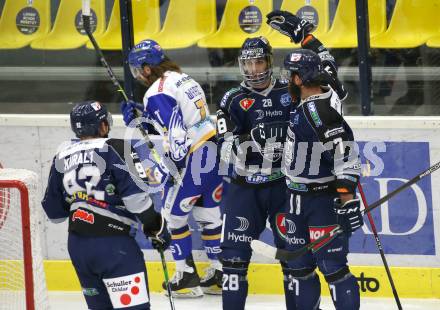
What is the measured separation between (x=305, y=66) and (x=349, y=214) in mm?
745

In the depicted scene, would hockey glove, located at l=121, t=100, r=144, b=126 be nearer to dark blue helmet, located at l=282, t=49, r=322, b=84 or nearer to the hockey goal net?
the hockey goal net

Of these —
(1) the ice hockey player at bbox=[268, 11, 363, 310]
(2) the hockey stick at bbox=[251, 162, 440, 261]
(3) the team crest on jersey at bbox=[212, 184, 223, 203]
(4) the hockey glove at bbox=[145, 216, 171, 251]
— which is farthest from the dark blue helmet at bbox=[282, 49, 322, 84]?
(3) the team crest on jersey at bbox=[212, 184, 223, 203]

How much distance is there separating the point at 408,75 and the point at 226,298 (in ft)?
6.06

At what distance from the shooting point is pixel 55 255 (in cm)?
690

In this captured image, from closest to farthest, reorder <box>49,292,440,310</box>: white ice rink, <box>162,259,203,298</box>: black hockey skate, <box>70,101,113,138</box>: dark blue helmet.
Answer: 1. <box>70,101,113,138</box>: dark blue helmet
2. <box>49,292,440,310</box>: white ice rink
3. <box>162,259,203,298</box>: black hockey skate

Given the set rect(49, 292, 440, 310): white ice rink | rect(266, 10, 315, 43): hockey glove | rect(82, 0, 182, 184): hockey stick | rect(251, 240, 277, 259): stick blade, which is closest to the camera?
rect(251, 240, 277, 259): stick blade

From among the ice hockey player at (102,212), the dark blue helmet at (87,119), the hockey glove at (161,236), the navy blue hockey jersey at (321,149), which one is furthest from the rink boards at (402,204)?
the dark blue helmet at (87,119)

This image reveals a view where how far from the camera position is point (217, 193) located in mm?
6512

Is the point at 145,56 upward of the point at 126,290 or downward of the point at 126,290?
upward

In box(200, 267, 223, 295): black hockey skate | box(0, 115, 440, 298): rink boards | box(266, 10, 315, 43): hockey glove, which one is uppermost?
box(266, 10, 315, 43): hockey glove

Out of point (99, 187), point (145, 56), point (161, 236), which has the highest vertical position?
point (145, 56)

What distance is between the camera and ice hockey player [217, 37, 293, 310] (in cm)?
573

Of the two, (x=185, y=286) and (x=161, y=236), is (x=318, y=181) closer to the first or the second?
(x=161, y=236)

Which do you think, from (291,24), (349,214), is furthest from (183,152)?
(349,214)
